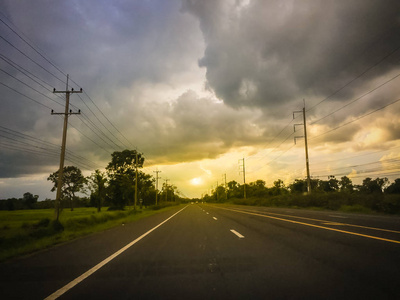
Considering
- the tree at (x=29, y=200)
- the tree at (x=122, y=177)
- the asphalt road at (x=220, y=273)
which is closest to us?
the asphalt road at (x=220, y=273)

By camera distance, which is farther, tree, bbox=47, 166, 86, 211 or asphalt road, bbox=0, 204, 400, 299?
tree, bbox=47, 166, 86, 211

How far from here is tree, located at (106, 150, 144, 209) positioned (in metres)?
62.0

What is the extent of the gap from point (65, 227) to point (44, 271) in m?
13.8

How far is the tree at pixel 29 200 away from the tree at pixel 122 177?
7296 centimetres

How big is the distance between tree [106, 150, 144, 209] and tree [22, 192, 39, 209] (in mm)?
72956

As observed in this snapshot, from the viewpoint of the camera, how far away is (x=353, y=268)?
4.54 metres

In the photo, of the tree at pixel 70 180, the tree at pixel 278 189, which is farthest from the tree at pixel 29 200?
the tree at pixel 278 189

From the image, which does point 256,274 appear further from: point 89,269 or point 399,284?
point 89,269

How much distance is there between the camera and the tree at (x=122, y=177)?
62050mm

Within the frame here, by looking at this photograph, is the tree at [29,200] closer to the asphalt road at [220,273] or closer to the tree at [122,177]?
the tree at [122,177]

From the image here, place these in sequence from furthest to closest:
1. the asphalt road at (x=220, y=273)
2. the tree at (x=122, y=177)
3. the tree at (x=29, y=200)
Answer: the tree at (x=29, y=200) < the tree at (x=122, y=177) < the asphalt road at (x=220, y=273)

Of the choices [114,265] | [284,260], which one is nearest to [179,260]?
[114,265]

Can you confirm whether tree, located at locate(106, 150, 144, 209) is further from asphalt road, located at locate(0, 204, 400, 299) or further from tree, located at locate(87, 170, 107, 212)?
asphalt road, located at locate(0, 204, 400, 299)

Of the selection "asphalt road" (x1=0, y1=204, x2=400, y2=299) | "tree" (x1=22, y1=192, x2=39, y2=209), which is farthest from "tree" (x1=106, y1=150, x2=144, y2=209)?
"tree" (x1=22, y1=192, x2=39, y2=209)
